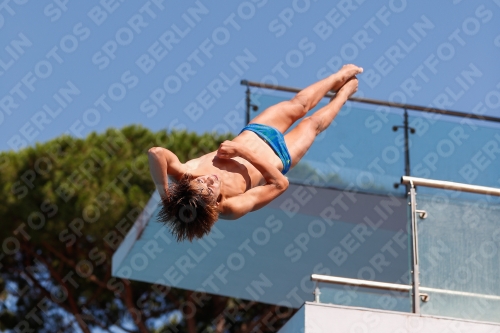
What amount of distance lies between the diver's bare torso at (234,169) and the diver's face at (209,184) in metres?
0.07

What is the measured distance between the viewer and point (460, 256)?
21.5 feet

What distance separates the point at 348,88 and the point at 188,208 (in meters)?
2.21

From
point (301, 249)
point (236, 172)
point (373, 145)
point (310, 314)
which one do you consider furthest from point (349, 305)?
point (301, 249)

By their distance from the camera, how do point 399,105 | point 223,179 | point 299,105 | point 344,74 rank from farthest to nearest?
point 399,105, point 344,74, point 299,105, point 223,179

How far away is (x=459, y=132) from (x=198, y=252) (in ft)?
11.7

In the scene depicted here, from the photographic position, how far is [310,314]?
252 inches

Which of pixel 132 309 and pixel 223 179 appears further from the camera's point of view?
pixel 132 309

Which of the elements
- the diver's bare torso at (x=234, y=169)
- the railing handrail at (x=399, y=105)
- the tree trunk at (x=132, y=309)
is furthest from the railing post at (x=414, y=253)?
the tree trunk at (x=132, y=309)

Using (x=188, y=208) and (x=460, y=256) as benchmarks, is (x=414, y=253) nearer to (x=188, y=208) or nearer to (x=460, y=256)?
(x=460, y=256)

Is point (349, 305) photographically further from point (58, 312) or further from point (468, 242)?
point (58, 312)

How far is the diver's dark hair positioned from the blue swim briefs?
0.94 m

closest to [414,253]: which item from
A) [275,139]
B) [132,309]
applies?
[275,139]

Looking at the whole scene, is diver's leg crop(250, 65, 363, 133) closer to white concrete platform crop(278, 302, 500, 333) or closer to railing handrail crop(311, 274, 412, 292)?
railing handrail crop(311, 274, 412, 292)

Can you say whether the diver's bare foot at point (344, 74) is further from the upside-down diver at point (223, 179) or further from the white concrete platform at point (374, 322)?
the white concrete platform at point (374, 322)
